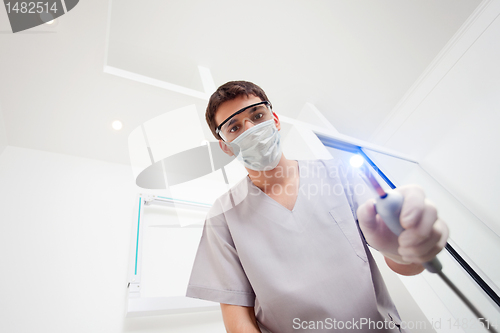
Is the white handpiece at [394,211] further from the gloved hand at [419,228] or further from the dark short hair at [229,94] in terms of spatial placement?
the dark short hair at [229,94]

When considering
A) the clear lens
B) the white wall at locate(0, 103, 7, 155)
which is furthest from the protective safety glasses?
the white wall at locate(0, 103, 7, 155)

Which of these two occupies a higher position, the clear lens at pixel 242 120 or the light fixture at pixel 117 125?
the clear lens at pixel 242 120

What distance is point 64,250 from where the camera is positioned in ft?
4.09

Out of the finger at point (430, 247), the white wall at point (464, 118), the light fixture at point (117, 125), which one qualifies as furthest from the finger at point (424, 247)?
the light fixture at point (117, 125)

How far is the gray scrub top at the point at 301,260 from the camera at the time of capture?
564 millimetres

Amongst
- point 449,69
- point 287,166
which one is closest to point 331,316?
point 287,166

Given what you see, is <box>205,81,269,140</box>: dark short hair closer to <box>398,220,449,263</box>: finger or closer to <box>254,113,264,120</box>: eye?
<box>254,113,264,120</box>: eye

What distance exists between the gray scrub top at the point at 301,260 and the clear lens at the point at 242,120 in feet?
0.63

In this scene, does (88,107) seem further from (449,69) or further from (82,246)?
(449,69)

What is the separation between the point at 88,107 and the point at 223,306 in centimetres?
160

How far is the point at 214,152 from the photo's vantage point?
953 millimetres

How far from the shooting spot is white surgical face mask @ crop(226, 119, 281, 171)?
32.0 inches

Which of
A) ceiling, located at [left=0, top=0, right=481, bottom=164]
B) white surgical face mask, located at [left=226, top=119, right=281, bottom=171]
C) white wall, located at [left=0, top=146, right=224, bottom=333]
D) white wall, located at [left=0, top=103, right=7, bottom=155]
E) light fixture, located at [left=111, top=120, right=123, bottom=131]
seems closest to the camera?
white surgical face mask, located at [left=226, top=119, right=281, bottom=171]

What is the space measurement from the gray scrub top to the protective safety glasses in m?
0.19
